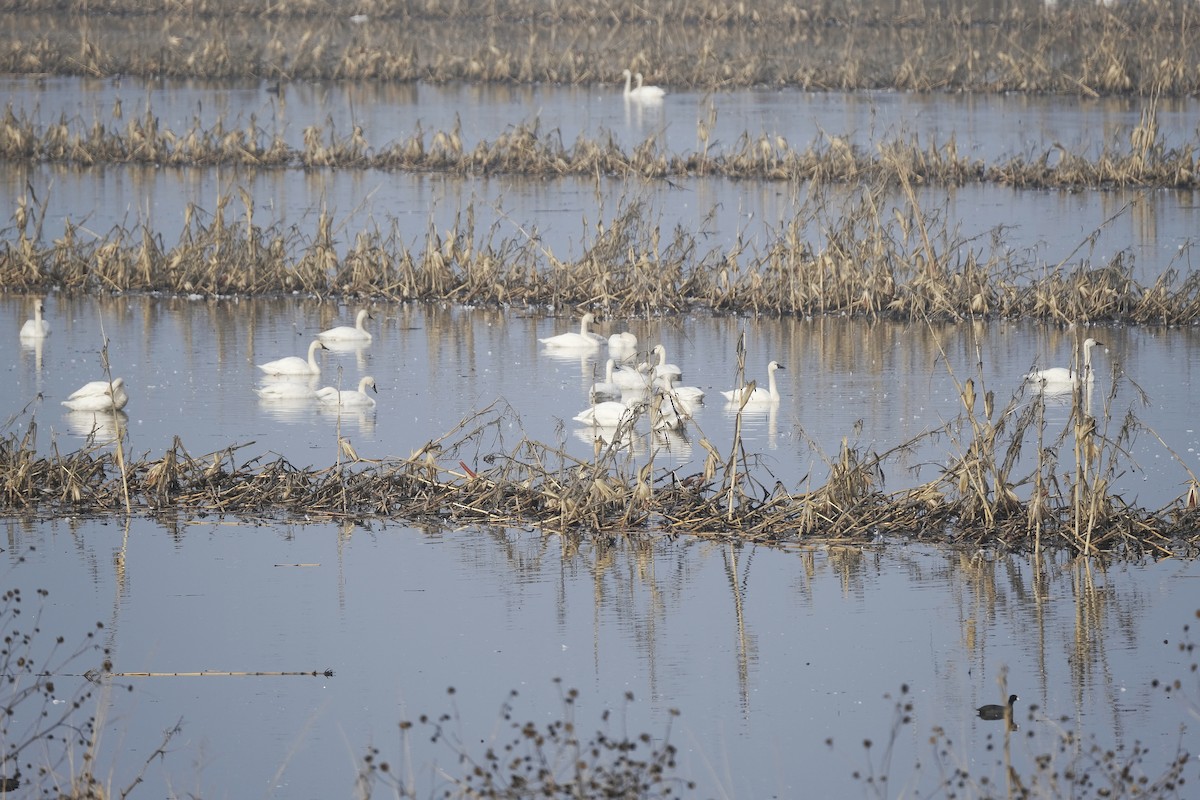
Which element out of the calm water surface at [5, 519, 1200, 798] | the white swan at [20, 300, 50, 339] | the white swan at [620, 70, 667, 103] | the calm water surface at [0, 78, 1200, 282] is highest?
the white swan at [620, 70, 667, 103]

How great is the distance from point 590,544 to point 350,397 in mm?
4021

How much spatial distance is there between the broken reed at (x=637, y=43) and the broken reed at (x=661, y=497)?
22125 mm

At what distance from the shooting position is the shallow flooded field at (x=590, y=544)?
7.14 meters

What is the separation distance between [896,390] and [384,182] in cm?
1331

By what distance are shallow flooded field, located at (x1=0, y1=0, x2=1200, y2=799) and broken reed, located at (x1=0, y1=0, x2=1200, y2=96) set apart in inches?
378

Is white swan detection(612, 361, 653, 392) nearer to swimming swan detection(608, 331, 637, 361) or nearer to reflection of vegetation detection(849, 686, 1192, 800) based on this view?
swimming swan detection(608, 331, 637, 361)

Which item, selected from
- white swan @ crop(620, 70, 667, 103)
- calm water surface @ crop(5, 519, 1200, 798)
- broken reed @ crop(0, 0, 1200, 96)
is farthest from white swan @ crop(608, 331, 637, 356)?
white swan @ crop(620, 70, 667, 103)

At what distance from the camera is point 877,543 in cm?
997

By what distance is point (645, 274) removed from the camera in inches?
697

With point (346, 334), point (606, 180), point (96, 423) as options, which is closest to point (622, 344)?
point (346, 334)

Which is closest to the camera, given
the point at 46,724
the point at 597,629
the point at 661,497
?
the point at 46,724

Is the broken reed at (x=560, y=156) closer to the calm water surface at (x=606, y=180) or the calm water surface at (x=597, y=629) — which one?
the calm water surface at (x=606, y=180)

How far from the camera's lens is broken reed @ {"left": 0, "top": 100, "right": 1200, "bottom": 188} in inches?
977

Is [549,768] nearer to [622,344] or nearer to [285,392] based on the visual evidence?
[285,392]
